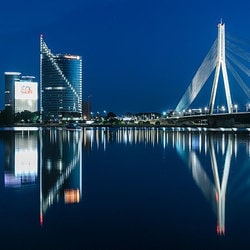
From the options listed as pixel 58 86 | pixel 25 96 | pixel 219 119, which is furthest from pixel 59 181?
pixel 25 96

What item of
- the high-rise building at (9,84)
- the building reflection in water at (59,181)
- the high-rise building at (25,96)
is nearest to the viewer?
the building reflection in water at (59,181)

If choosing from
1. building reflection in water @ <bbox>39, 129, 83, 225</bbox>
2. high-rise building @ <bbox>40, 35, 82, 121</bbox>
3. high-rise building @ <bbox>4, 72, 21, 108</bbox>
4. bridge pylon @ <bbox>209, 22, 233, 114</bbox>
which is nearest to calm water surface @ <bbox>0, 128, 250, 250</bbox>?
building reflection in water @ <bbox>39, 129, 83, 225</bbox>

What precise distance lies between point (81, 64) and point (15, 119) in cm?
3226

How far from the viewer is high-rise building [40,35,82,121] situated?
439 ft

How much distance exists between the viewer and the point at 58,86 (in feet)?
437

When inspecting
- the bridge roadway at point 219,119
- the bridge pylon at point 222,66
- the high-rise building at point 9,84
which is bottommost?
the bridge roadway at point 219,119

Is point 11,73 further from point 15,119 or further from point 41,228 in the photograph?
point 41,228

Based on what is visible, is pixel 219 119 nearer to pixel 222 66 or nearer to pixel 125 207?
pixel 222 66

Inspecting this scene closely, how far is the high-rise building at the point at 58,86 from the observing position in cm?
13375

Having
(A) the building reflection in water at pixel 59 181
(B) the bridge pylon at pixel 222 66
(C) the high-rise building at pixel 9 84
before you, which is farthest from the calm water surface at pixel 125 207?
(C) the high-rise building at pixel 9 84

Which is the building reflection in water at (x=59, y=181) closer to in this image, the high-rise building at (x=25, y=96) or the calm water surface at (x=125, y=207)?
the calm water surface at (x=125, y=207)

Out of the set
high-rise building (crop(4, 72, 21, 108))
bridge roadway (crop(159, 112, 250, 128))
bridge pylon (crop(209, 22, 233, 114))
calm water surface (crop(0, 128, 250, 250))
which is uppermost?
high-rise building (crop(4, 72, 21, 108))

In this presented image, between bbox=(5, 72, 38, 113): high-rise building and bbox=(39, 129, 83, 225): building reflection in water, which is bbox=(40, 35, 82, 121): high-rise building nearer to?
bbox=(5, 72, 38, 113): high-rise building

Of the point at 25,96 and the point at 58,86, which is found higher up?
the point at 58,86
